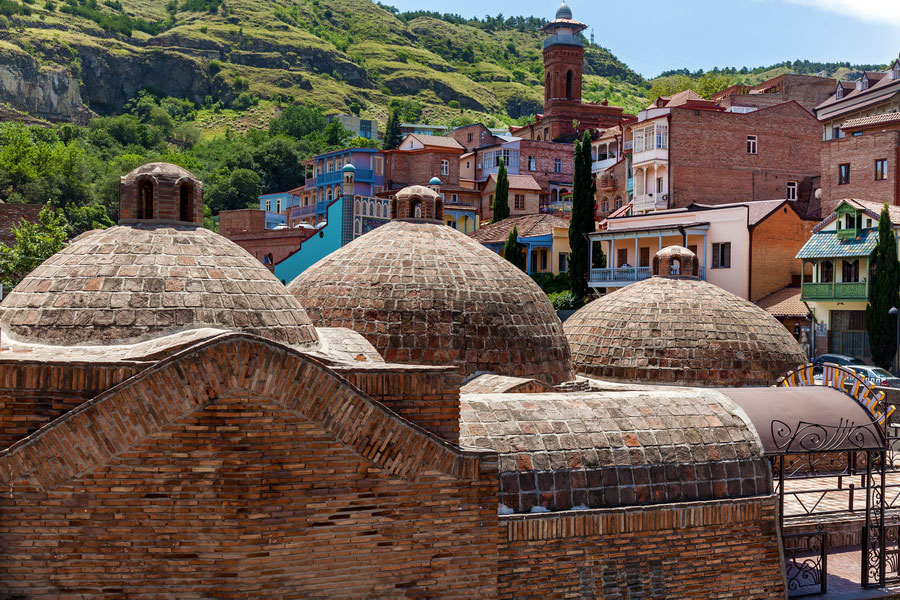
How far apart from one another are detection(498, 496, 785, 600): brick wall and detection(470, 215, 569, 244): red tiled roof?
3521 centimetres

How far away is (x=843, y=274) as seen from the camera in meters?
36.5

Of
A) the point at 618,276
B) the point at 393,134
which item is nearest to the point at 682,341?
the point at 618,276

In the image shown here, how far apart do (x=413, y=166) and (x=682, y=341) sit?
165 ft

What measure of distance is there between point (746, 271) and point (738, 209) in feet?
8.70

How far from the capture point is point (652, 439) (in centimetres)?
1145

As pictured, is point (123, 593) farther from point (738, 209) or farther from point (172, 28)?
point (172, 28)

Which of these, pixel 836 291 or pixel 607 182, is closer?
pixel 836 291

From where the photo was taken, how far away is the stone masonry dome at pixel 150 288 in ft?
33.9

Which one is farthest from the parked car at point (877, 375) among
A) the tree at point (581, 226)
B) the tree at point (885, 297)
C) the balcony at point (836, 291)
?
the tree at point (581, 226)

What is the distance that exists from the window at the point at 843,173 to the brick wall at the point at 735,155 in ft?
15.5

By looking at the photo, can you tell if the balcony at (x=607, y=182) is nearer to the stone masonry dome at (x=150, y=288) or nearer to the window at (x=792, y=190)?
the window at (x=792, y=190)

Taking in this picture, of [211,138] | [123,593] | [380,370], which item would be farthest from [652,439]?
[211,138]

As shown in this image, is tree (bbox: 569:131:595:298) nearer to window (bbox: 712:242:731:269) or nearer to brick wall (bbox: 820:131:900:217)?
window (bbox: 712:242:731:269)

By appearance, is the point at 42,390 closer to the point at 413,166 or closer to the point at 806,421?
the point at 806,421
